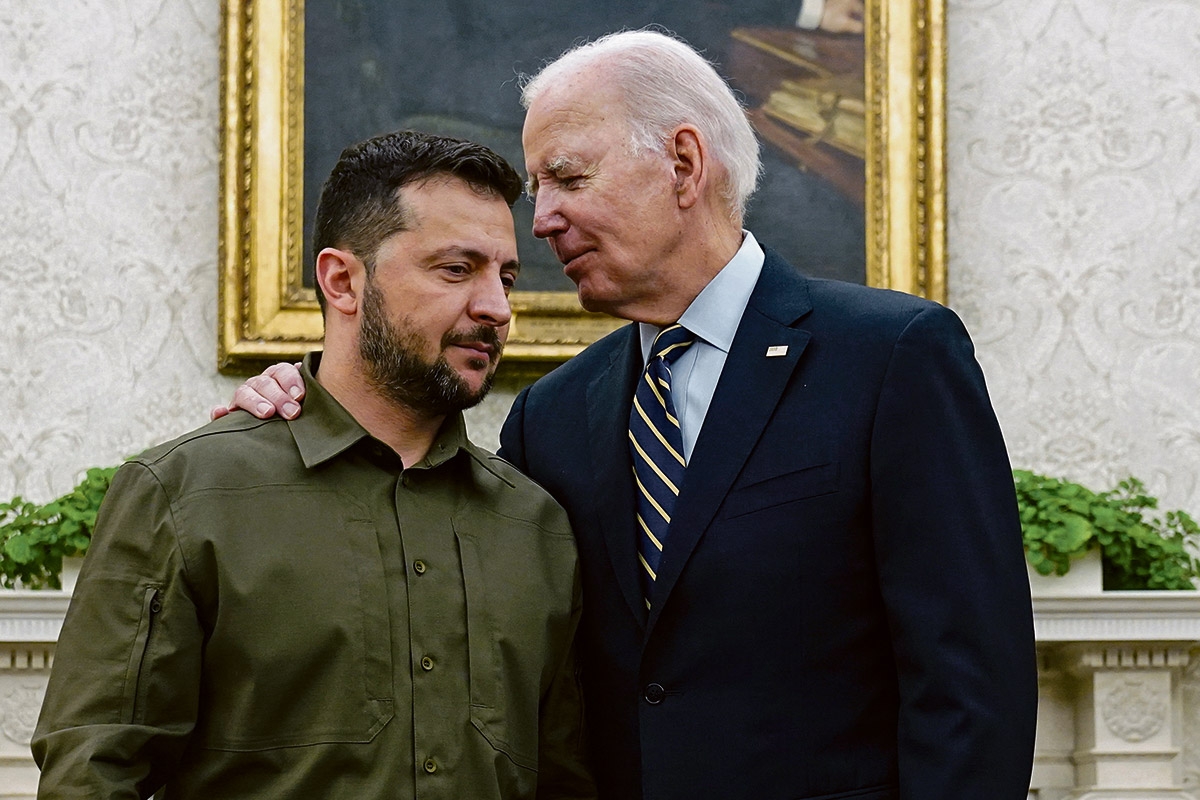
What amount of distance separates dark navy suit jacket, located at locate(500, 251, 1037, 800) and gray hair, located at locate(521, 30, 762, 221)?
1.11ft

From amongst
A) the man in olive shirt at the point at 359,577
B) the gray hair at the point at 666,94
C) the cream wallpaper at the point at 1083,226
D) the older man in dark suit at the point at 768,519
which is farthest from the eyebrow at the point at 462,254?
the cream wallpaper at the point at 1083,226

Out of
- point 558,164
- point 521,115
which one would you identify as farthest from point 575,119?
point 521,115

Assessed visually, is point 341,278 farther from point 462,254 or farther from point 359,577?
point 359,577

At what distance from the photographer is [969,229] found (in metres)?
3.95

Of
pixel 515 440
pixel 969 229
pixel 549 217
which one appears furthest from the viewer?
pixel 969 229

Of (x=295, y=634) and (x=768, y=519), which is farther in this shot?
(x=768, y=519)

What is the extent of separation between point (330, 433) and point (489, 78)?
2145mm

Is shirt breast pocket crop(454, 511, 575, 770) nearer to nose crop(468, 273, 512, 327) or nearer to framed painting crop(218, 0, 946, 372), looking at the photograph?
nose crop(468, 273, 512, 327)

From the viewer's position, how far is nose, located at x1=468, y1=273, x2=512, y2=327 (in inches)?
75.3

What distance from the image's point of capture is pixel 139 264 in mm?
3766

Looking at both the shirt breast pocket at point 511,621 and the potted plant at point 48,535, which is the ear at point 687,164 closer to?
the shirt breast pocket at point 511,621

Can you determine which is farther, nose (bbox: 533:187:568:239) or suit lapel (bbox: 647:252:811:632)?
nose (bbox: 533:187:568:239)

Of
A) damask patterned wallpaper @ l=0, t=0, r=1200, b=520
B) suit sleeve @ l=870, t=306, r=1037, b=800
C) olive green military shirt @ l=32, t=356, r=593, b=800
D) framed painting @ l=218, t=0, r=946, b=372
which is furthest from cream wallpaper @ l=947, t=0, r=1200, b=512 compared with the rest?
olive green military shirt @ l=32, t=356, r=593, b=800

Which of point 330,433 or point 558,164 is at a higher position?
point 558,164
